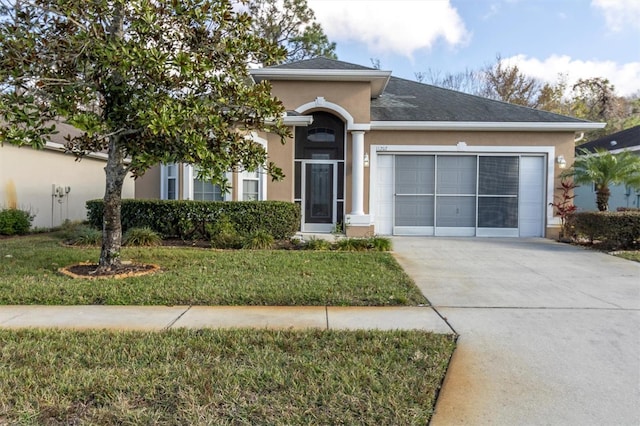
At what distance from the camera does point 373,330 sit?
4617mm

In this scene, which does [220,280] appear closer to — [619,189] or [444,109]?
[444,109]

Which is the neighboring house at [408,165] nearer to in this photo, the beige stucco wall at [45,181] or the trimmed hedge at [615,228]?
the trimmed hedge at [615,228]

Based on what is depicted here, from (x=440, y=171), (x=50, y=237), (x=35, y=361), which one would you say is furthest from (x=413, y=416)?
(x=50, y=237)

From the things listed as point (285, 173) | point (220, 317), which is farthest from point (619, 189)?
point (220, 317)

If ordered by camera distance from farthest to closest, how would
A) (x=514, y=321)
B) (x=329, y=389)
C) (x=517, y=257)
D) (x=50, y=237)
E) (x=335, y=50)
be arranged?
(x=335, y=50) < (x=50, y=237) < (x=517, y=257) < (x=514, y=321) < (x=329, y=389)

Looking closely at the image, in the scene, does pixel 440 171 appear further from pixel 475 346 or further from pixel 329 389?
pixel 329 389

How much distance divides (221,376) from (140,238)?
7768mm

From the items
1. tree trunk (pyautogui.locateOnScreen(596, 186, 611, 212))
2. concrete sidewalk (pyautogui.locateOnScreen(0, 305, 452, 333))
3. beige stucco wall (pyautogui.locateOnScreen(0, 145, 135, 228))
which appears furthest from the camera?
beige stucco wall (pyautogui.locateOnScreen(0, 145, 135, 228))

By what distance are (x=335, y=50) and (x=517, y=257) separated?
21718 millimetres

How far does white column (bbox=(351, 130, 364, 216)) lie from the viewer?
41.4 ft

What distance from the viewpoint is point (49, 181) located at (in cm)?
1502

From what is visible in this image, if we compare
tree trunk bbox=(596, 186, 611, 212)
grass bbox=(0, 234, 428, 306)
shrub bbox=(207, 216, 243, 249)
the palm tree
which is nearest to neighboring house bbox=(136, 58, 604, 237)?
the palm tree

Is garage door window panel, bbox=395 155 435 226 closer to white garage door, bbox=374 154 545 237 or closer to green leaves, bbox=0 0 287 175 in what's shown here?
white garage door, bbox=374 154 545 237

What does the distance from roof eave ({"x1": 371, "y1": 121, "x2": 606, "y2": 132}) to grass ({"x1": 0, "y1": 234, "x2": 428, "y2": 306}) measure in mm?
5000
